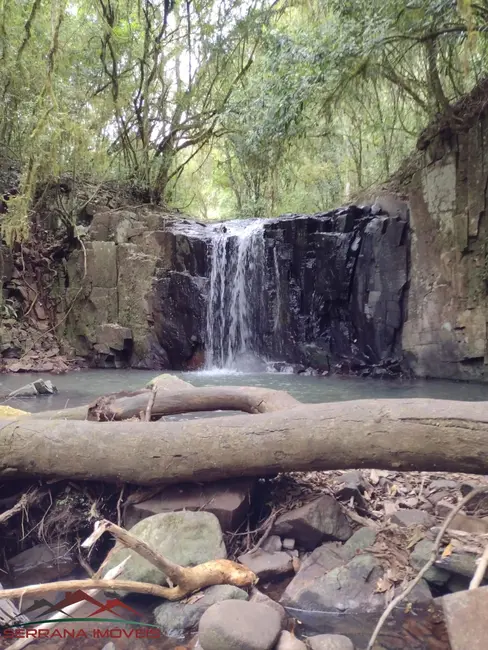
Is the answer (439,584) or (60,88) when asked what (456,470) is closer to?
(439,584)

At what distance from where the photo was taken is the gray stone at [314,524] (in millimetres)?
2818

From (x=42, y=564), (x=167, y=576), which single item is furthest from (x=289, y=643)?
(x=42, y=564)

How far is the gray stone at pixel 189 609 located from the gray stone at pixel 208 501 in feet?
1.57

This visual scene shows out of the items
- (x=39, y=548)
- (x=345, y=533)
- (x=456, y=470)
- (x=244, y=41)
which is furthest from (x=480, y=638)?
(x=244, y=41)

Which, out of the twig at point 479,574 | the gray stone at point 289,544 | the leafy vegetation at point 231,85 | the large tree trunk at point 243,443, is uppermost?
the leafy vegetation at point 231,85

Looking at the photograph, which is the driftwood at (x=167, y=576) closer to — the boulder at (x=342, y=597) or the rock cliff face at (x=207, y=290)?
the boulder at (x=342, y=597)

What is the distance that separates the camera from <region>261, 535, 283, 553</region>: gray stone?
2.81m

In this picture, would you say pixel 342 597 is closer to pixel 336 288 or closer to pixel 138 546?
pixel 138 546

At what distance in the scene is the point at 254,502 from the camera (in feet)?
10.1

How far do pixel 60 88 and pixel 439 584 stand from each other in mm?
12089

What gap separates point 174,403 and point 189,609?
4.82 feet

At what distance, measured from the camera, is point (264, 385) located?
28.6 feet

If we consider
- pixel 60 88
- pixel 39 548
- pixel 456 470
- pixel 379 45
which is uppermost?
pixel 60 88

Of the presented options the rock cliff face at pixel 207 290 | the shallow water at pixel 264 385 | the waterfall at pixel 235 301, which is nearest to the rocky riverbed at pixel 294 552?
the shallow water at pixel 264 385
